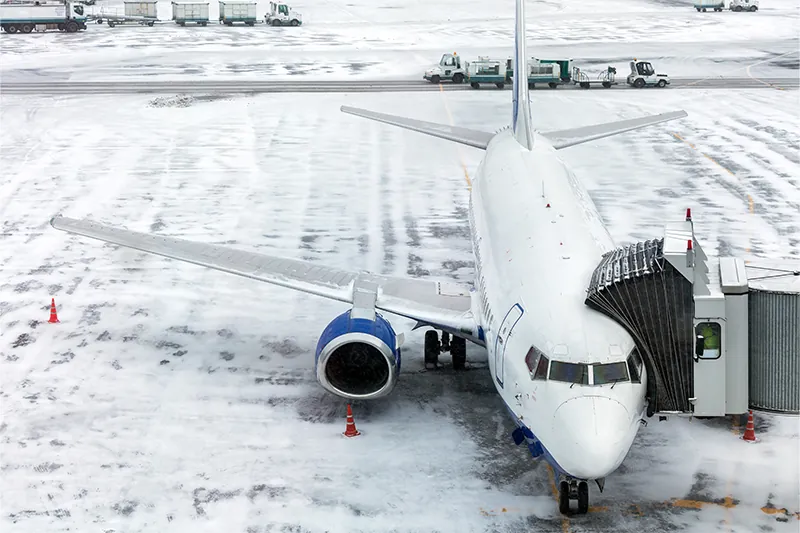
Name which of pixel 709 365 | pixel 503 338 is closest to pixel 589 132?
pixel 503 338

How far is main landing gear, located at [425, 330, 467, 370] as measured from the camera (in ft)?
94.1

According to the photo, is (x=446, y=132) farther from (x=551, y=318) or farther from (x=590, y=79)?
(x=590, y=79)

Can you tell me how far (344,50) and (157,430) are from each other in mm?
63881

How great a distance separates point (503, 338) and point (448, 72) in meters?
50.7

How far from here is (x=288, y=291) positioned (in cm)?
3516

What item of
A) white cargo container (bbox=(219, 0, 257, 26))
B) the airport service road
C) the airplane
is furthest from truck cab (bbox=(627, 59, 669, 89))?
white cargo container (bbox=(219, 0, 257, 26))

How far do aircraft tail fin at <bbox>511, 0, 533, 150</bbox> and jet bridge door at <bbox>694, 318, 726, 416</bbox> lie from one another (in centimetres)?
1272

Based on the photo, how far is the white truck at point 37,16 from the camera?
9700 cm

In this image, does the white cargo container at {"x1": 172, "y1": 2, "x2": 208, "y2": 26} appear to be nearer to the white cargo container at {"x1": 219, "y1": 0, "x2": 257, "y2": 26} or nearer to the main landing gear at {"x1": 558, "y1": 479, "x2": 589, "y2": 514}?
the white cargo container at {"x1": 219, "y1": 0, "x2": 257, "y2": 26}

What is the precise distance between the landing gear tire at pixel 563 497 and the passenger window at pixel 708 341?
→ 3.69 meters

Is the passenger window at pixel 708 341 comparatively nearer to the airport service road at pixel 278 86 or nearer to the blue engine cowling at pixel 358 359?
the blue engine cowling at pixel 358 359

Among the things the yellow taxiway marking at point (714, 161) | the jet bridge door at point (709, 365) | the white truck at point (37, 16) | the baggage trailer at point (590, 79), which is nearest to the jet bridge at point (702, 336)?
the jet bridge door at point (709, 365)

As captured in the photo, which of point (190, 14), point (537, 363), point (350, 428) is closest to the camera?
point (537, 363)

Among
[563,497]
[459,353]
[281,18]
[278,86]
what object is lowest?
[563,497]
